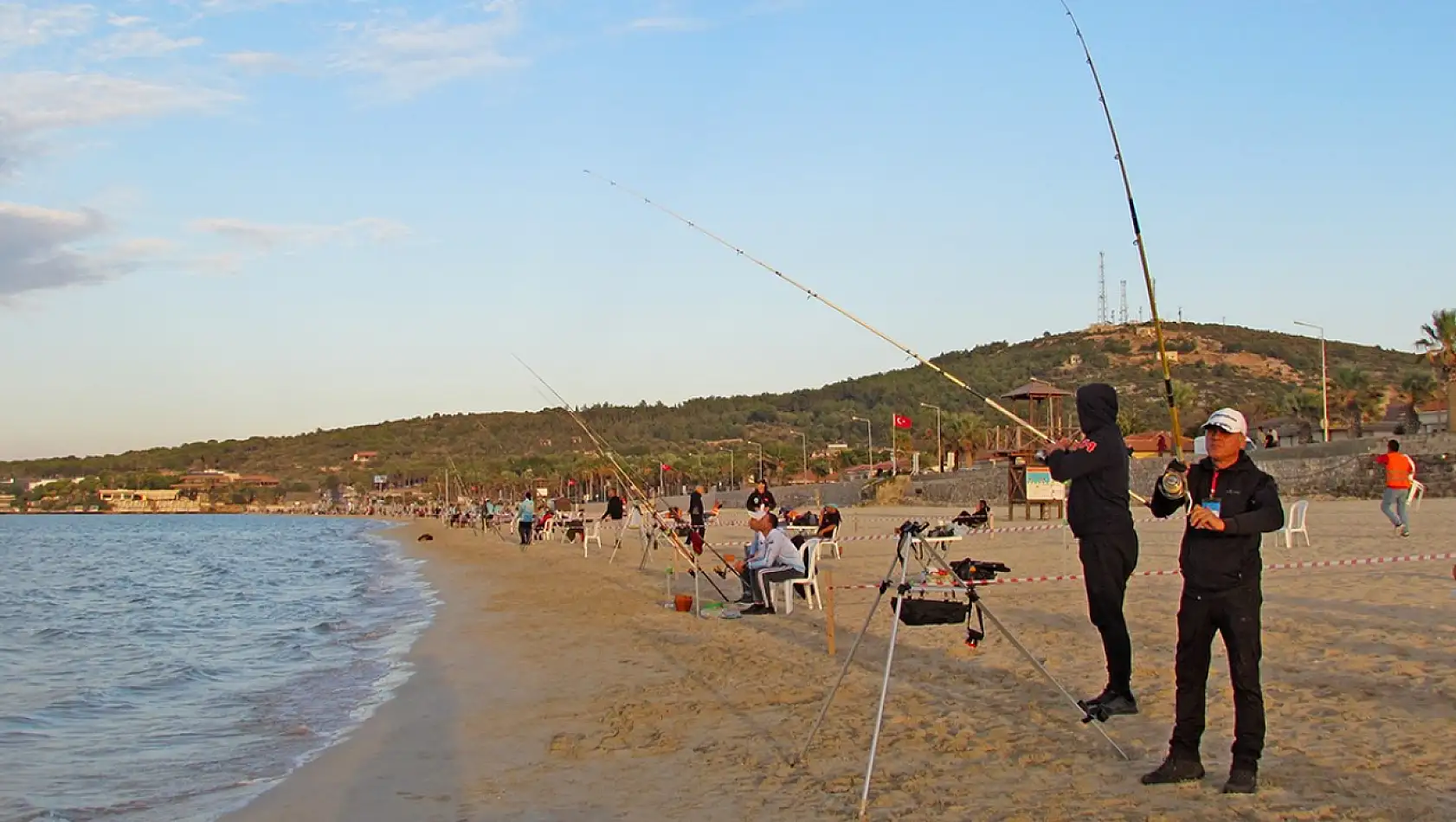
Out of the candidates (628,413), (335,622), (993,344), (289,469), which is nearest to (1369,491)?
(335,622)

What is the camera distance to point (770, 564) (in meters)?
12.2

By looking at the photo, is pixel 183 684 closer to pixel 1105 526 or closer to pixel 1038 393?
pixel 1105 526

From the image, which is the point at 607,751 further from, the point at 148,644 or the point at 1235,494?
the point at 148,644

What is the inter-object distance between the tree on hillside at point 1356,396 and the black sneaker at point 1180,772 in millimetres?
49166

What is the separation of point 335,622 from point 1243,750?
13.8 meters

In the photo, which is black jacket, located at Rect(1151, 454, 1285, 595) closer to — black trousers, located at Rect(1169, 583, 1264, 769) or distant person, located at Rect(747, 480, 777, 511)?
black trousers, located at Rect(1169, 583, 1264, 769)

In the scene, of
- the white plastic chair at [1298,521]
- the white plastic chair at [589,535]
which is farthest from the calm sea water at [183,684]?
the white plastic chair at [1298,521]

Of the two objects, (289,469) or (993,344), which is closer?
(993,344)

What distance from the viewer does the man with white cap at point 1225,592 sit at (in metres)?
4.77

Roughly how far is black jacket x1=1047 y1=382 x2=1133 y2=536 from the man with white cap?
39.3 inches

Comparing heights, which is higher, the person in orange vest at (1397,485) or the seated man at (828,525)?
the person in orange vest at (1397,485)

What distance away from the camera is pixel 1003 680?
7.49 m

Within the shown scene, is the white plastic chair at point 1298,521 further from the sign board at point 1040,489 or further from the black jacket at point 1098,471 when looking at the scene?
the black jacket at point 1098,471

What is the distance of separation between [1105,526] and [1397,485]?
12.2m
